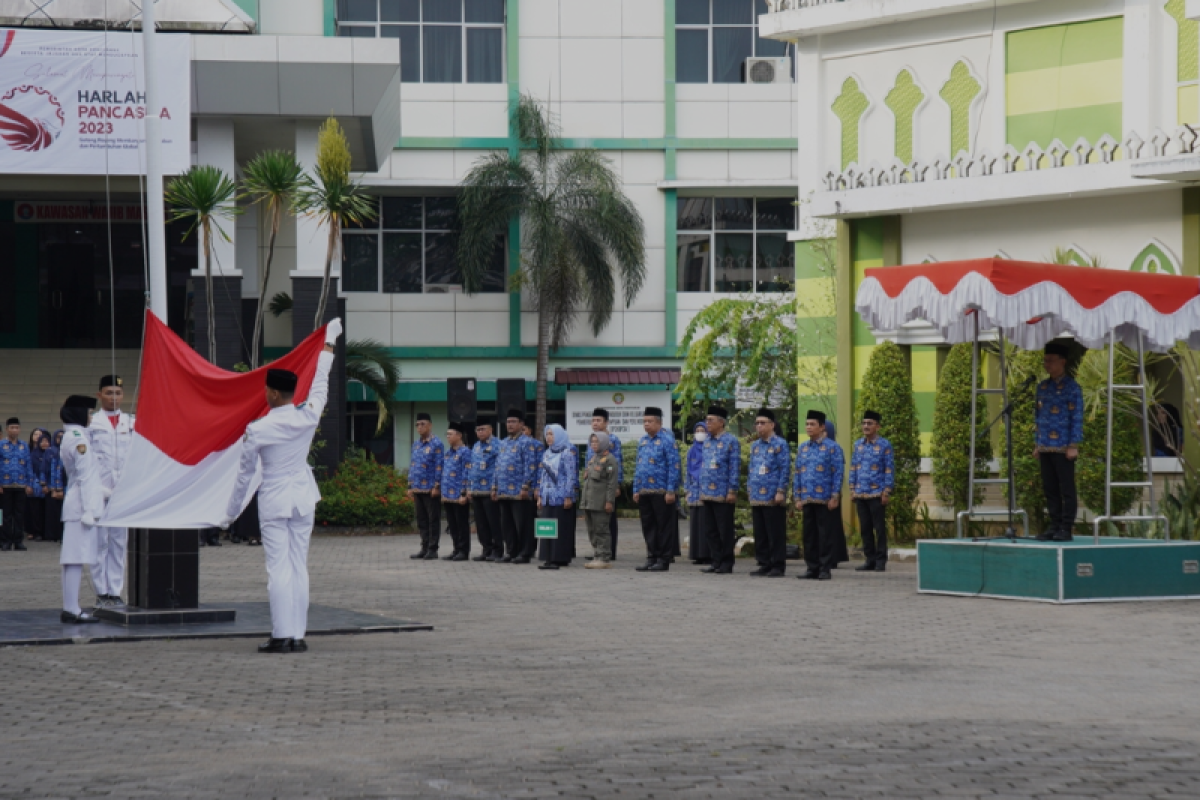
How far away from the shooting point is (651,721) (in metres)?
8.19

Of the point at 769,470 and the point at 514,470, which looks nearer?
the point at 769,470

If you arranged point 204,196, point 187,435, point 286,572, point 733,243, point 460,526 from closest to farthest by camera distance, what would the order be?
point 286,572, point 187,435, point 460,526, point 204,196, point 733,243

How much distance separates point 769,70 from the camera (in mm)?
39406

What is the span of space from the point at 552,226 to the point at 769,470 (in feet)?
62.9

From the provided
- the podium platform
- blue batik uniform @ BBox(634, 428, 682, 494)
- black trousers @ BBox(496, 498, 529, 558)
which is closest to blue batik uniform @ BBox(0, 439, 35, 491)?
black trousers @ BBox(496, 498, 529, 558)

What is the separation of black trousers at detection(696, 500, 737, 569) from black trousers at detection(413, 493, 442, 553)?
507cm

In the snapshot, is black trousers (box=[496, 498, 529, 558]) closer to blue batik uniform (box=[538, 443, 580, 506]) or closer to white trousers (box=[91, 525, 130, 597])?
blue batik uniform (box=[538, 443, 580, 506])

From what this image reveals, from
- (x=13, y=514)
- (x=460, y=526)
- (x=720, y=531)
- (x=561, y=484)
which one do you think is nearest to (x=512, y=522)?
(x=460, y=526)

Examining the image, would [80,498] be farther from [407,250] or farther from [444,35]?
[444,35]

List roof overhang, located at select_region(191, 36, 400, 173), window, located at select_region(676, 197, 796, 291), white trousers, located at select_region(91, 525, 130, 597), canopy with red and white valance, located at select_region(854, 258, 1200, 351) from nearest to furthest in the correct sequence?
white trousers, located at select_region(91, 525, 130, 597), canopy with red and white valance, located at select_region(854, 258, 1200, 351), roof overhang, located at select_region(191, 36, 400, 173), window, located at select_region(676, 197, 796, 291)

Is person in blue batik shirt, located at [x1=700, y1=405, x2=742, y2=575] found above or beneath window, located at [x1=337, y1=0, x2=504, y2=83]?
beneath

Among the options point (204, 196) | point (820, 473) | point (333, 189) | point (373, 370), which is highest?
point (333, 189)

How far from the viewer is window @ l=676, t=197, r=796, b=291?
39688 mm

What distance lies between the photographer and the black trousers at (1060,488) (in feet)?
49.9
